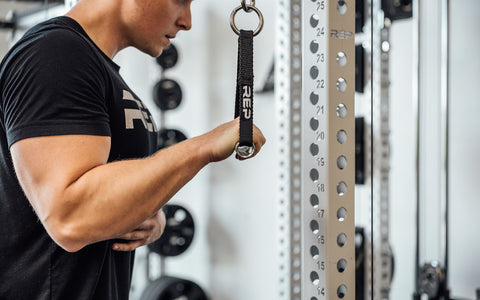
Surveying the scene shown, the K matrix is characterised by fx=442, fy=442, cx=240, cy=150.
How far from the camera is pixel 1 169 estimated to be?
83 centimetres

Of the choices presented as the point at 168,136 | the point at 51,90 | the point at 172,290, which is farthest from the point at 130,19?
the point at 172,290

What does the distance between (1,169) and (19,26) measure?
135 cm

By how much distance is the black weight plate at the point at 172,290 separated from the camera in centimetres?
217

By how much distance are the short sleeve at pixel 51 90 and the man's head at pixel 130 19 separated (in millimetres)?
173

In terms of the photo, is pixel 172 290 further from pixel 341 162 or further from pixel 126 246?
pixel 341 162

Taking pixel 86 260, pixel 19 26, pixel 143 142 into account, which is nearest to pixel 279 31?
pixel 143 142

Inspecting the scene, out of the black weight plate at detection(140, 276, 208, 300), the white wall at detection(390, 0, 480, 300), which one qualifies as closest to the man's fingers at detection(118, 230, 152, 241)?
the white wall at detection(390, 0, 480, 300)

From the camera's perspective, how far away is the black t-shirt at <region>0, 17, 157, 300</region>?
27.4 inches

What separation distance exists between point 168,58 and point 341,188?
6.06 ft

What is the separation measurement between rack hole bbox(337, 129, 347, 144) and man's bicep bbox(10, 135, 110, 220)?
396mm

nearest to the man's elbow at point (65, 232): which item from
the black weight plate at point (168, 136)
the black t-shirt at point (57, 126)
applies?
the black t-shirt at point (57, 126)

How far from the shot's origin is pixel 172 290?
222cm

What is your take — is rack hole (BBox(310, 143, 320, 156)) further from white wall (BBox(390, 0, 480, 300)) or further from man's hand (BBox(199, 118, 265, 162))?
white wall (BBox(390, 0, 480, 300))

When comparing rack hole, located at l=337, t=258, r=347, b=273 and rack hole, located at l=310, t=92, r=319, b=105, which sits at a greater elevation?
rack hole, located at l=310, t=92, r=319, b=105
